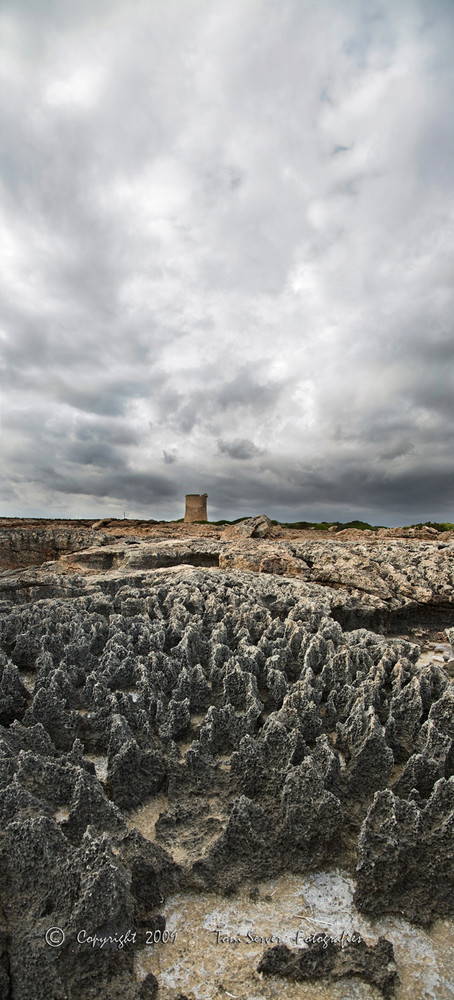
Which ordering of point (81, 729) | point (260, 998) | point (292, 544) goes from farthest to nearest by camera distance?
point (292, 544), point (81, 729), point (260, 998)

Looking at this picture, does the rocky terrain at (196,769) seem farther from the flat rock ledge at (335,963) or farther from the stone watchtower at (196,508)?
A: the stone watchtower at (196,508)

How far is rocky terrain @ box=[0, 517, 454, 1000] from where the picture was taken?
2582mm

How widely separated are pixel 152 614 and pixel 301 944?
5013 mm

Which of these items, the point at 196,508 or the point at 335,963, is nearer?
the point at 335,963

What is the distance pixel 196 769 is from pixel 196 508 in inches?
1433

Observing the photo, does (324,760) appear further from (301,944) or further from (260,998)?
(260,998)

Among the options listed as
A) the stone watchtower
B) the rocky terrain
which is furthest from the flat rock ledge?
the stone watchtower

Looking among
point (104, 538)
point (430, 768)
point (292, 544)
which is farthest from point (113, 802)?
point (104, 538)

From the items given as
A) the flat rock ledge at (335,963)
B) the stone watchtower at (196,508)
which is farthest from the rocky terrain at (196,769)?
the stone watchtower at (196,508)

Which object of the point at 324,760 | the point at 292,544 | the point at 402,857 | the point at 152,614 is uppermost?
the point at 292,544

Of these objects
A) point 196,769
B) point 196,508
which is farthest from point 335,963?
point 196,508

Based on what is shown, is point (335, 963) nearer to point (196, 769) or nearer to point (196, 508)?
point (196, 769)

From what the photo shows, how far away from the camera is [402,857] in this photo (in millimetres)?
3068

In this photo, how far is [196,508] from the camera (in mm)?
40219
